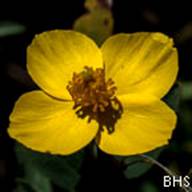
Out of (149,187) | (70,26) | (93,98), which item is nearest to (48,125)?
(93,98)

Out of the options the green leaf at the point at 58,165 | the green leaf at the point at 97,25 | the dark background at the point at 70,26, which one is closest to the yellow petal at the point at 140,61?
the green leaf at the point at 97,25

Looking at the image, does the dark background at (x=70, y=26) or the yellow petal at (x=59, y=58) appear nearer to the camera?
the yellow petal at (x=59, y=58)

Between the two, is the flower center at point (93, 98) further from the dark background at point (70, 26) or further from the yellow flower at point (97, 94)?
the dark background at point (70, 26)

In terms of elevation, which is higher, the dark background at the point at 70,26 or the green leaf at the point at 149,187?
the dark background at the point at 70,26

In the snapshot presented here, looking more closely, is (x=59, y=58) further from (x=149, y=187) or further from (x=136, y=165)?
(x=149, y=187)

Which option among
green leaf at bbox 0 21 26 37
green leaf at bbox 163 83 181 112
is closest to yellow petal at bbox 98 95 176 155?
green leaf at bbox 163 83 181 112

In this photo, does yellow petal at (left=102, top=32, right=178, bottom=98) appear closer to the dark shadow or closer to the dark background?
the dark shadow

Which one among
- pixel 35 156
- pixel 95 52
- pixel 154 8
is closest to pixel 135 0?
pixel 154 8
